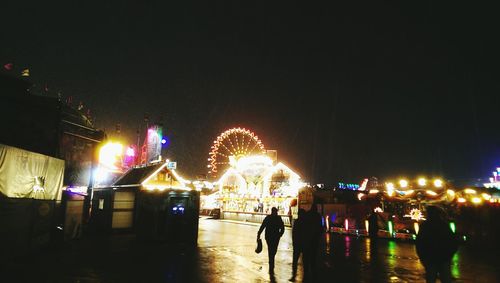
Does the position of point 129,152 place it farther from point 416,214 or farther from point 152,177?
point 416,214

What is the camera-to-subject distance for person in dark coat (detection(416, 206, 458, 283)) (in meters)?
6.16

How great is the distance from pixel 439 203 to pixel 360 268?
42.2 feet

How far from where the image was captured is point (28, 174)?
1107cm

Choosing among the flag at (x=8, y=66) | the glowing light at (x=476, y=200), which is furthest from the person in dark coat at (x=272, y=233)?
the flag at (x=8, y=66)

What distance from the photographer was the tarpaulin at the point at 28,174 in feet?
32.2

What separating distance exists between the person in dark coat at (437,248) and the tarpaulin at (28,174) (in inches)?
420

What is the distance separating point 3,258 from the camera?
9172 millimetres

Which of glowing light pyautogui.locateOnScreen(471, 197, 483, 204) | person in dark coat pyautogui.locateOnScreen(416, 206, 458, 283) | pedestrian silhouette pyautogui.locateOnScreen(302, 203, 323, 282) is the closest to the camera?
person in dark coat pyautogui.locateOnScreen(416, 206, 458, 283)

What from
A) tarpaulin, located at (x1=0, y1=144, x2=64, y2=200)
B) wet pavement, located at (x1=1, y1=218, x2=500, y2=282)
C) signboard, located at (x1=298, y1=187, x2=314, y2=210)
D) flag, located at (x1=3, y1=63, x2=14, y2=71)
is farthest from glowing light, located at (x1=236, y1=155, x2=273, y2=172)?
tarpaulin, located at (x1=0, y1=144, x2=64, y2=200)

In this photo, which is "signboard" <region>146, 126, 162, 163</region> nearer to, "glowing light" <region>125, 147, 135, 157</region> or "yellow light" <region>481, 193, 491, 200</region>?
"glowing light" <region>125, 147, 135, 157</region>

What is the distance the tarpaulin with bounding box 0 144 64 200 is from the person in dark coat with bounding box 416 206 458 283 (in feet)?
35.0

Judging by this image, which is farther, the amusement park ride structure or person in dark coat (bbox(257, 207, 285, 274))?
the amusement park ride structure

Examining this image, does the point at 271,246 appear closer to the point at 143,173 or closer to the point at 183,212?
the point at 183,212

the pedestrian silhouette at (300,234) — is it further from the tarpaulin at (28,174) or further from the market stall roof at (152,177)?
the market stall roof at (152,177)
